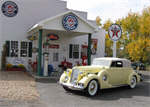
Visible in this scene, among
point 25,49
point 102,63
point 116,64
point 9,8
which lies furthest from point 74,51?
point 116,64

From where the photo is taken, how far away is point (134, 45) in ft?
77.3

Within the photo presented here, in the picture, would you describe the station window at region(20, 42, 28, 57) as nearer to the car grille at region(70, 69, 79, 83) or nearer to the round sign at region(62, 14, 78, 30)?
the round sign at region(62, 14, 78, 30)

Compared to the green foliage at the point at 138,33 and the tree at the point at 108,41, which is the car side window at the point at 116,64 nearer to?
the green foliage at the point at 138,33

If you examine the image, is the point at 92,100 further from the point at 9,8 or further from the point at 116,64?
the point at 9,8

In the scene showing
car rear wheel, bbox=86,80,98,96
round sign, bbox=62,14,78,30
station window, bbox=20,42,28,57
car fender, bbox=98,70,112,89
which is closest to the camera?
car rear wheel, bbox=86,80,98,96

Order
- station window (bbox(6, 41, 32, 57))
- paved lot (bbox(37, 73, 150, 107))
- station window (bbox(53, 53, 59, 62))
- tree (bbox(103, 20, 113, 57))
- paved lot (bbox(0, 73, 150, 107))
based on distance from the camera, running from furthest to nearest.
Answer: tree (bbox(103, 20, 113, 57))
station window (bbox(53, 53, 59, 62))
station window (bbox(6, 41, 32, 57))
paved lot (bbox(37, 73, 150, 107))
paved lot (bbox(0, 73, 150, 107))

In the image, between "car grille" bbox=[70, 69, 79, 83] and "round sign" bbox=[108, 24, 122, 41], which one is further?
"round sign" bbox=[108, 24, 122, 41]

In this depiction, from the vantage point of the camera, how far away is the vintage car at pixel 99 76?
24.3 ft

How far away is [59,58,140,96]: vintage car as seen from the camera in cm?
740

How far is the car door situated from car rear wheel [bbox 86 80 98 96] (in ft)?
3.69

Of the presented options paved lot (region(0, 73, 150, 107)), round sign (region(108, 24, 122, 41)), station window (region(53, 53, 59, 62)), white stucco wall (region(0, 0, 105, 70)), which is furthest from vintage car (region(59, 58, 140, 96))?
white stucco wall (region(0, 0, 105, 70))

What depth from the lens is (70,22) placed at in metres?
12.7

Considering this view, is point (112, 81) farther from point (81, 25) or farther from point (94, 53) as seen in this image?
point (94, 53)

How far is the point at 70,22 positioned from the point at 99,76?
6.09m
